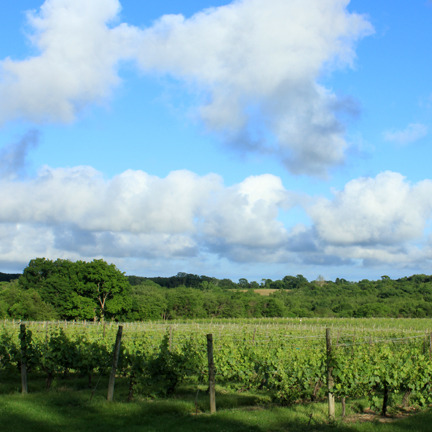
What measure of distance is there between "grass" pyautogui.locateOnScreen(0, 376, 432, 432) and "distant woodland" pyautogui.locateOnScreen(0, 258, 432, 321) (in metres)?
43.8

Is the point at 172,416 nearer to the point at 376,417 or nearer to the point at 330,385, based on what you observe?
the point at 330,385

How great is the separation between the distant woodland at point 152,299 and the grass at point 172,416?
43.8m

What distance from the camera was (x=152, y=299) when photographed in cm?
6850

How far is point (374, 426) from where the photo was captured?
26.2 feet

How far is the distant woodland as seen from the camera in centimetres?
5588

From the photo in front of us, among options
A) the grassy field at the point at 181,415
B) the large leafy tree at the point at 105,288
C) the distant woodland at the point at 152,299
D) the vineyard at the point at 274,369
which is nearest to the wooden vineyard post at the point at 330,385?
the vineyard at the point at 274,369

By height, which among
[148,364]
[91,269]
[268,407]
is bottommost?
[268,407]

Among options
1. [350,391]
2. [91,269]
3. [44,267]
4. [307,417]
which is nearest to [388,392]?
[350,391]

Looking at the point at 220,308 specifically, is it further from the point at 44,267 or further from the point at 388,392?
the point at 388,392

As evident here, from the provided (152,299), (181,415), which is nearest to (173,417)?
(181,415)

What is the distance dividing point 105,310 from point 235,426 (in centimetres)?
5315

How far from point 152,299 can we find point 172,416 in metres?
61.1

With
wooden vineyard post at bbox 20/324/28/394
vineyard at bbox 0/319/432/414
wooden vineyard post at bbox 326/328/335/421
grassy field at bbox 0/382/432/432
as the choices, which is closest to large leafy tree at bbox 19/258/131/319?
vineyard at bbox 0/319/432/414

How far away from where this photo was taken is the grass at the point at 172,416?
7812mm
